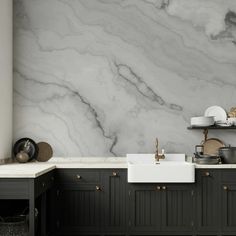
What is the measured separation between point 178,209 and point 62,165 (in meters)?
1.33

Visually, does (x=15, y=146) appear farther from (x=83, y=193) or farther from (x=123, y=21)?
(x=123, y=21)

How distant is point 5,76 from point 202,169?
244 centimetres

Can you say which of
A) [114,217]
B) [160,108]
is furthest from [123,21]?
[114,217]

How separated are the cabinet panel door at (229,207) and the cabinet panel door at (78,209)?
4.37 ft

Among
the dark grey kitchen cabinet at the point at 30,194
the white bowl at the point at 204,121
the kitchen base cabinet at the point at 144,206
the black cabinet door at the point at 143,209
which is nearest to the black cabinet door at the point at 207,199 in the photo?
the kitchen base cabinet at the point at 144,206

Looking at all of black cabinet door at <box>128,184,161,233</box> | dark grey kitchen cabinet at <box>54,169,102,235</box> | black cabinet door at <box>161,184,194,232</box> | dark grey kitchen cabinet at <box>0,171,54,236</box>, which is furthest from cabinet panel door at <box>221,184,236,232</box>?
dark grey kitchen cabinet at <box>0,171,54,236</box>

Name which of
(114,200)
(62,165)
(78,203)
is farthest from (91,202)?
(62,165)

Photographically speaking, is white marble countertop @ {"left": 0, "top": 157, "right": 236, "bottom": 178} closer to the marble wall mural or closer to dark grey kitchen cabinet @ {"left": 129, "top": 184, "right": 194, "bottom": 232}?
the marble wall mural

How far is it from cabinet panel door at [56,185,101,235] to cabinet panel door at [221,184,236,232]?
4.37 feet

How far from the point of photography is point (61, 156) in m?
5.76

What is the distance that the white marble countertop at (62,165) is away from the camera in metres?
4.20

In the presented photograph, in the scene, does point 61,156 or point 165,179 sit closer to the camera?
point 165,179

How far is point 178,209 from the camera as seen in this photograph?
17.0ft

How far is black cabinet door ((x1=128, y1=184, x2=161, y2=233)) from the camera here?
16.9ft
